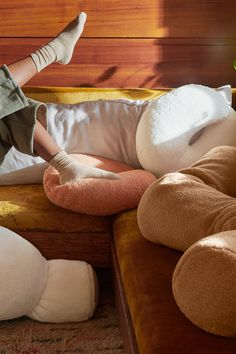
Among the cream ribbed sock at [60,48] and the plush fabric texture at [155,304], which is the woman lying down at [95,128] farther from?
the plush fabric texture at [155,304]

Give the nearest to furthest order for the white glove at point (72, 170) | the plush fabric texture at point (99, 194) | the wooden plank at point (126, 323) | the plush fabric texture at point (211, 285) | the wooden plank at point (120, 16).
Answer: the plush fabric texture at point (211, 285)
the wooden plank at point (126, 323)
the plush fabric texture at point (99, 194)
the white glove at point (72, 170)
the wooden plank at point (120, 16)

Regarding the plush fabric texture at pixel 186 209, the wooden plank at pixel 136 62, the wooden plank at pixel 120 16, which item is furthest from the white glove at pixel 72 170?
the wooden plank at pixel 120 16

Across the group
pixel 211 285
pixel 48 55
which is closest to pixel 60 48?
pixel 48 55

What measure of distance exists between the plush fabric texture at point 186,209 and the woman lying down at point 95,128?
16.5 inches

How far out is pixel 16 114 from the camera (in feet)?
5.80

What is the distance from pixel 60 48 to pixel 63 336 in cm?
108

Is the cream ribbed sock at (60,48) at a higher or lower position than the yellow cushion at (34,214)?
higher

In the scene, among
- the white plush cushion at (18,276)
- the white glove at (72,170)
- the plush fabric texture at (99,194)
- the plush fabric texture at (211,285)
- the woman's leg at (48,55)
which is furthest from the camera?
the woman's leg at (48,55)

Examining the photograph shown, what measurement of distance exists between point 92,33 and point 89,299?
4.08 ft

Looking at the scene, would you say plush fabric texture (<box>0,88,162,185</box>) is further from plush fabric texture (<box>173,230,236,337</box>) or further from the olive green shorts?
plush fabric texture (<box>173,230,236,337</box>)

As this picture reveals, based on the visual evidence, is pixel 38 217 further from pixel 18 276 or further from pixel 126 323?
pixel 126 323

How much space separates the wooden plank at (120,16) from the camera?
2266mm

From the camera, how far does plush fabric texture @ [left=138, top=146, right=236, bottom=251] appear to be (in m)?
1.12

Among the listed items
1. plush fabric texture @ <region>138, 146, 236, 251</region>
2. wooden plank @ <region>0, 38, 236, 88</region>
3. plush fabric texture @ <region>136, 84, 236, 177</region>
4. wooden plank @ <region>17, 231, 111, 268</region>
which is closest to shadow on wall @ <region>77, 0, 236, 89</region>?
wooden plank @ <region>0, 38, 236, 88</region>
